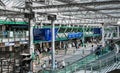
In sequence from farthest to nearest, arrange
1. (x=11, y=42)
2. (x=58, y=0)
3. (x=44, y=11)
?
(x=11, y=42)
(x=44, y=11)
(x=58, y=0)

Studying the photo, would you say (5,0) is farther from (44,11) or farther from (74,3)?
(74,3)

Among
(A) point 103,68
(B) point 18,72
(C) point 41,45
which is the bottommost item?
(C) point 41,45

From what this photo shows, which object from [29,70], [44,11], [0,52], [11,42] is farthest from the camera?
[0,52]

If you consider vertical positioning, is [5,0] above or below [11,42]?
above

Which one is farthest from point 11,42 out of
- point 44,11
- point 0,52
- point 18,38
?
point 44,11

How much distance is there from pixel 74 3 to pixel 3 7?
244 inches

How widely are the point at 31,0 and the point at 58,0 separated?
101 inches

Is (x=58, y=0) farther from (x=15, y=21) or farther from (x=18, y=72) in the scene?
(x=15, y=21)

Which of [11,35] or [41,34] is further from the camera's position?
[11,35]

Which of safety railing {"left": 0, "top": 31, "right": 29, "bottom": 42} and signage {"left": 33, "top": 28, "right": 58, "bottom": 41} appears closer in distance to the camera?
signage {"left": 33, "top": 28, "right": 58, "bottom": 41}

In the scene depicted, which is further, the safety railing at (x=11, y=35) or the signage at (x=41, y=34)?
the safety railing at (x=11, y=35)

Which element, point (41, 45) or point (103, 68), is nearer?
point (103, 68)

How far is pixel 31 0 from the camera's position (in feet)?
82.2

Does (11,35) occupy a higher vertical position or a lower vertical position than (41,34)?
lower
